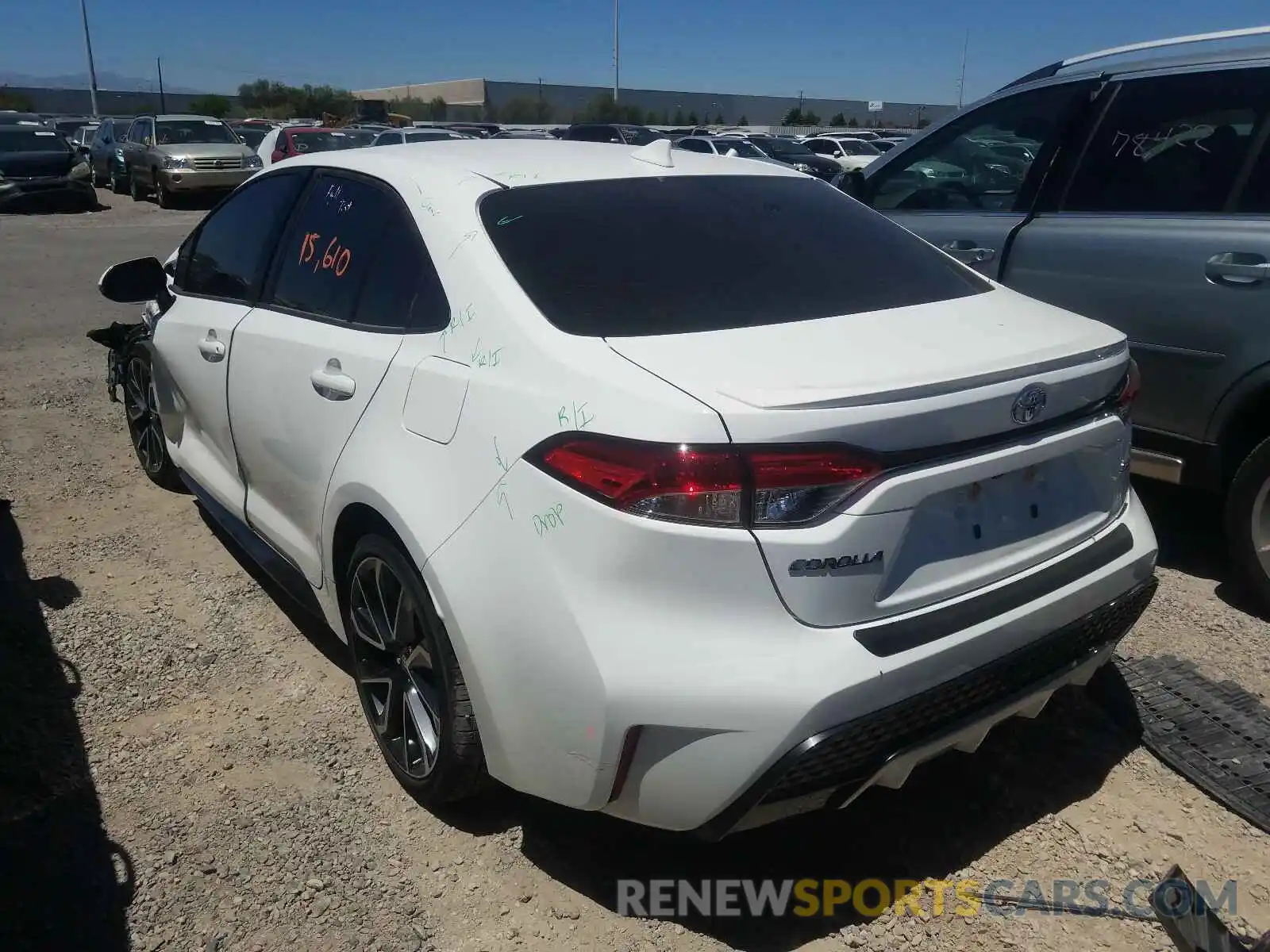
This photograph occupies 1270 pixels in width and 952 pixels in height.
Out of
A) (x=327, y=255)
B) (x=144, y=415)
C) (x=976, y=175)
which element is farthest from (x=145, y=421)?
(x=976, y=175)

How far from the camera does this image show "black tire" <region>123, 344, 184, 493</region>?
4.80m

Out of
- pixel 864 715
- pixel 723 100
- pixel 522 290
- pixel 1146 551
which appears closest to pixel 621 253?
pixel 522 290

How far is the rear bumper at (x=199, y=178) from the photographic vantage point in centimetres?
2056

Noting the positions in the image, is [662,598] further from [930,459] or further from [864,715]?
[930,459]

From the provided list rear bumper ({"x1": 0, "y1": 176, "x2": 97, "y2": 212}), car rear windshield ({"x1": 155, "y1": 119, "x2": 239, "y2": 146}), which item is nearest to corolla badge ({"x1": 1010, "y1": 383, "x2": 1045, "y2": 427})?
rear bumper ({"x1": 0, "y1": 176, "x2": 97, "y2": 212})

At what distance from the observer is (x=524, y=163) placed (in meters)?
3.00

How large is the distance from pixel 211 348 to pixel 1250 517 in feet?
12.0

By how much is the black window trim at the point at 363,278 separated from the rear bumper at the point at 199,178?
18.8 metres

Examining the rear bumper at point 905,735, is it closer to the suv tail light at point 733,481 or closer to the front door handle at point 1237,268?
the suv tail light at point 733,481

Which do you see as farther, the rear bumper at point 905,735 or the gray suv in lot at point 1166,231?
the gray suv in lot at point 1166,231

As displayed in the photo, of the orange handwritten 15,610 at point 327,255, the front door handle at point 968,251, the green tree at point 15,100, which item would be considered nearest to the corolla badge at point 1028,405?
the orange handwritten 15,610 at point 327,255

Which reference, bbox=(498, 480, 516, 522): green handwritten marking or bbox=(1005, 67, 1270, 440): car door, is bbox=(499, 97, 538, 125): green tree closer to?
bbox=(1005, 67, 1270, 440): car door

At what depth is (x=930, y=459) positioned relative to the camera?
2.07 m

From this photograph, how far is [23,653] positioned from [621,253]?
253 cm
